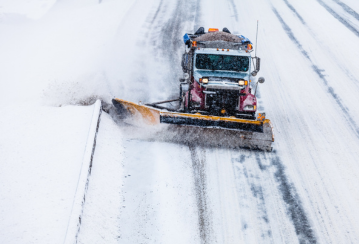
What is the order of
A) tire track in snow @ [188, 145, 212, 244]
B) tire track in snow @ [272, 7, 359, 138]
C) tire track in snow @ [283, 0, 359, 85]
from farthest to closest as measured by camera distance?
tire track in snow @ [283, 0, 359, 85] < tire track in snow @ [272, 7, 359, 138] < tire track in snow @ [188, 145, 212, 244]

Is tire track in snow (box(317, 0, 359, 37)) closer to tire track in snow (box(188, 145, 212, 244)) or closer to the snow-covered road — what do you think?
the snow-covered road

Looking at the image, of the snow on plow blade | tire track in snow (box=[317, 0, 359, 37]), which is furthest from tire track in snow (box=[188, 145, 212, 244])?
tire track in snow (box=[317, 0, 359, 37])

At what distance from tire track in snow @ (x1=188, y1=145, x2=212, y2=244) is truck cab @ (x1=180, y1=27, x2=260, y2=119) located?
1266mm

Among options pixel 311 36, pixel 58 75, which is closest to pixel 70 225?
pixel 58 75

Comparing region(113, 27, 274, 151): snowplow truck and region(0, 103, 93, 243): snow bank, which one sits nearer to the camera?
region(0, 103, 93, 243): snow bank

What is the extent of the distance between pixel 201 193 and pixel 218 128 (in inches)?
69.5

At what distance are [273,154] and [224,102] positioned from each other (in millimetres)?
1732

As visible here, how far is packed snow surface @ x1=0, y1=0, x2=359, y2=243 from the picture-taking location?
5.96m

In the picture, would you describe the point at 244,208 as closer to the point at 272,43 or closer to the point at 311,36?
the point at 272,43

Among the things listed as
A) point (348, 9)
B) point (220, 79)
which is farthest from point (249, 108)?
point (348, 9)

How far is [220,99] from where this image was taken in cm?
849

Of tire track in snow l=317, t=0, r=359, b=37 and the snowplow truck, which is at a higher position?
the snowplow truck

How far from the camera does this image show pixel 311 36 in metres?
14.7

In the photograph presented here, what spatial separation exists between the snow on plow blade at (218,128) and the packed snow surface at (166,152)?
26 cm
